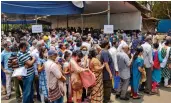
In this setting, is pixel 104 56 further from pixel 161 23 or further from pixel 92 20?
pixel 161 23

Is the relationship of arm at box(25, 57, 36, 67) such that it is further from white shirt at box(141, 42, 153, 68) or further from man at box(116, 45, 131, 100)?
white shirt at box(141, 42, 153, 68)

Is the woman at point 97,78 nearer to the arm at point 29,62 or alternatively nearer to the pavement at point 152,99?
the pavement at point 152,99

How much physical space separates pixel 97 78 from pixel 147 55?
2.03 meters

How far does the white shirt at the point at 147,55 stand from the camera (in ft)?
22.2

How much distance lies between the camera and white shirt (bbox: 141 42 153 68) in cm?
678

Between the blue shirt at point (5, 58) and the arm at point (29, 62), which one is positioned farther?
the blue shirt at point (5, 58)

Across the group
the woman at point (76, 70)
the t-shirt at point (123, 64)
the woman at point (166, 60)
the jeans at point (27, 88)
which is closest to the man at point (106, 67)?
the t-shirt at point (123, 64)

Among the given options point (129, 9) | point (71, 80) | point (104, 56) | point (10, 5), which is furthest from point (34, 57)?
point (129, 9)

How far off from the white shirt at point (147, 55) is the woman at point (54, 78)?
288 centimetres

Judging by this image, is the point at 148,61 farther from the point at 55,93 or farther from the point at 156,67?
the point at 55,93

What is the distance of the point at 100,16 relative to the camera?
18859 millimetres

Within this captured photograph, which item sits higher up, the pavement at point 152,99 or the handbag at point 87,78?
the handbag at point 87,78

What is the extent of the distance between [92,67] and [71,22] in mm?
17170

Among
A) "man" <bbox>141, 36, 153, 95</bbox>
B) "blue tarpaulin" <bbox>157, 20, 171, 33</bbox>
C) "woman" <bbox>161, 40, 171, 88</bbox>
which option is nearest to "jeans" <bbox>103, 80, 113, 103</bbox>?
"man" <bbox>141, 36, 153, 95</bbox>
